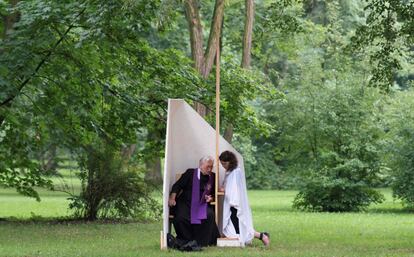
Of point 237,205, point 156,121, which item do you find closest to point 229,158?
point 237,205

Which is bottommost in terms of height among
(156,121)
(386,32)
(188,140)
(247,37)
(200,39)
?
(188,140)

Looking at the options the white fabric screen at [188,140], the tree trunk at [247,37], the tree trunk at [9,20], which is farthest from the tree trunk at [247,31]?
the white fabric screen at [188,140]

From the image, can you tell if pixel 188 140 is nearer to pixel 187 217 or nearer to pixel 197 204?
pixel 197 204

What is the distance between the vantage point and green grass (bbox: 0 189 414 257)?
14.9 meters

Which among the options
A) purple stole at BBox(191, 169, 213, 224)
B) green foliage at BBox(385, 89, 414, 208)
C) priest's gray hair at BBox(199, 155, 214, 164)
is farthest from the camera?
green foliage at BBox(385, 89, 414, 208)

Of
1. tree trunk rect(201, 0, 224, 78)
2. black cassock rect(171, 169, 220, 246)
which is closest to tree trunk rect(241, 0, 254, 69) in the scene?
tree trunk rect(201, 0, 224, 78)

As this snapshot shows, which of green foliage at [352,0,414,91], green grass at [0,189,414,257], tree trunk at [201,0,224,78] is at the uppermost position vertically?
tree trunk at [201,0,224,78]

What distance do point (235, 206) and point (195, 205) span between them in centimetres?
74

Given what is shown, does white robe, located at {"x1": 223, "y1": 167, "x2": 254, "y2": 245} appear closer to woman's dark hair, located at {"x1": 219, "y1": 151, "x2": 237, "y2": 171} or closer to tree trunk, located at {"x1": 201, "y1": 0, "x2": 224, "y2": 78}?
woman's dark hair, located at {"x1": 219, "y1": 151, "x2": 237, "y2": 171}

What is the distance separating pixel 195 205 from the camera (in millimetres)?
15828

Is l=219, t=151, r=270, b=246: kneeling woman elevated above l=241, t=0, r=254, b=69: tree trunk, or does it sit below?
below

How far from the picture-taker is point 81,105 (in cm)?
2200

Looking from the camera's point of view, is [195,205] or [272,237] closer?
[195,205]

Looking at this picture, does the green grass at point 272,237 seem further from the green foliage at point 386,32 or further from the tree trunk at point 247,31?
the tree trunk at point 247,31
